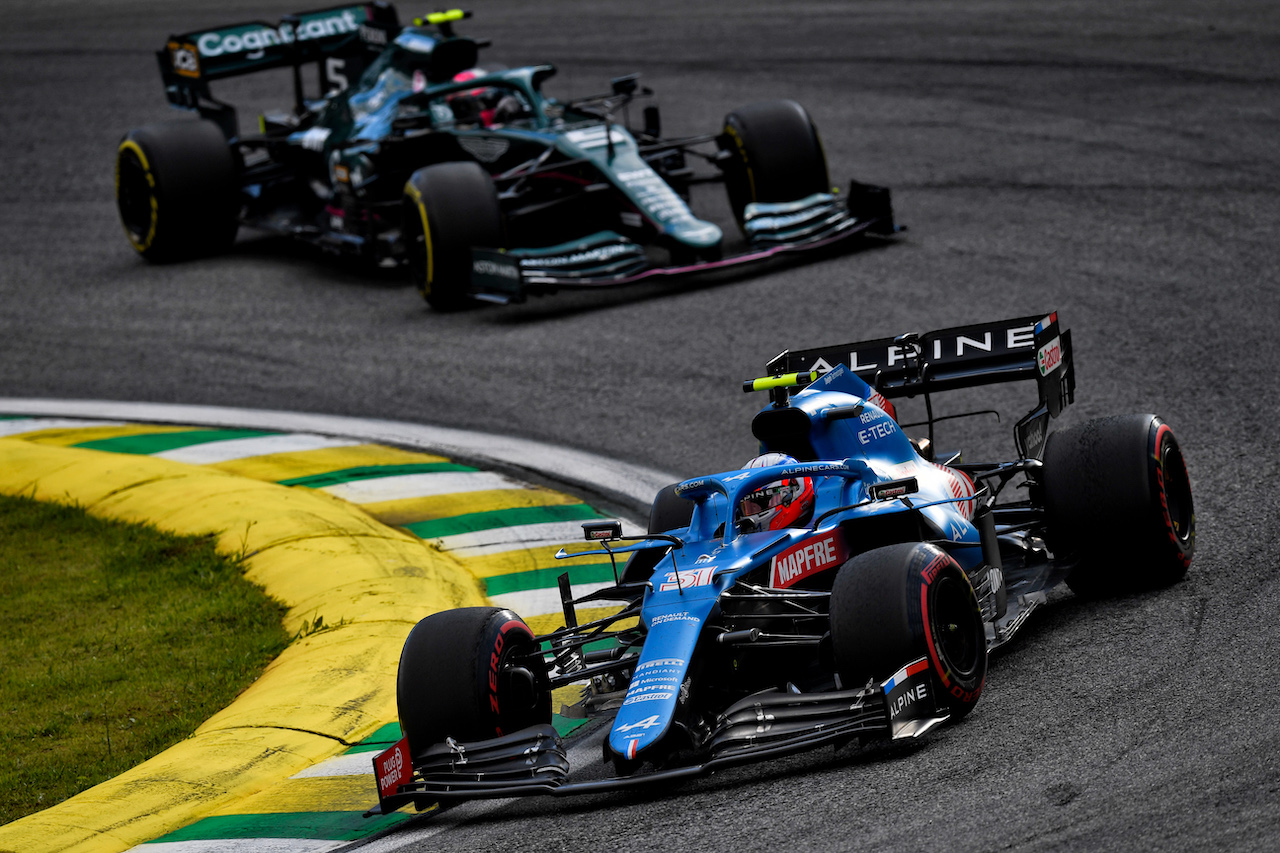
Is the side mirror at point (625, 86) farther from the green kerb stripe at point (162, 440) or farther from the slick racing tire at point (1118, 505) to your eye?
the slick racing tire at point (1118, 505)

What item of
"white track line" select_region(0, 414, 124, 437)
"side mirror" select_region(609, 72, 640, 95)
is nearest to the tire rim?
→ "white track line" select_region(0, 414, 124, 437)

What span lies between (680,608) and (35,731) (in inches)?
126

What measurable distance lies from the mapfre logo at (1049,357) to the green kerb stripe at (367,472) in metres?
4.08

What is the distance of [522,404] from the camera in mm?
11508

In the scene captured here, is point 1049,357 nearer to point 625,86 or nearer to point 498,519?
point 498,519

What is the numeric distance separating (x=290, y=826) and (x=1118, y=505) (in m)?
3.74

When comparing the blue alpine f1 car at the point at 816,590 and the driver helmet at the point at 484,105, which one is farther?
the driver helmet at the point at 484,105

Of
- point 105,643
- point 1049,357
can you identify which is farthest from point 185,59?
point 1049,357

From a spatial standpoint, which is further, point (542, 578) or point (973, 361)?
point (542, 578)

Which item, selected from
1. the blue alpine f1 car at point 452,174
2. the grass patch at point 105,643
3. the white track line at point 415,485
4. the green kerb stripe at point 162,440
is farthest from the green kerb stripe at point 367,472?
the blue alpine f1 car at point 452,174

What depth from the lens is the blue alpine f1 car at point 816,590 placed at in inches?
223

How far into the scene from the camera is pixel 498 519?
9.43m

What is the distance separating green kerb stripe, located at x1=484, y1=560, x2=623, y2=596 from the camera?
8383 mm

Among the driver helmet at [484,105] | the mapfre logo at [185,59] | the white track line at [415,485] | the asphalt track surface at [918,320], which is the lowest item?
the white track line at [415,485]
